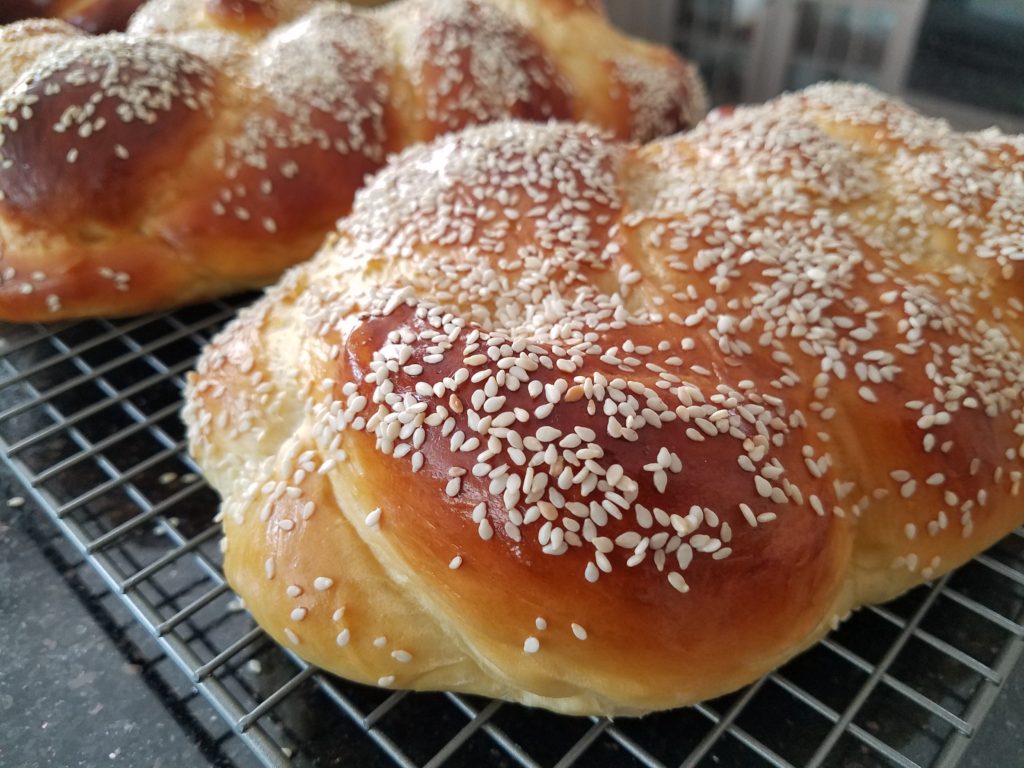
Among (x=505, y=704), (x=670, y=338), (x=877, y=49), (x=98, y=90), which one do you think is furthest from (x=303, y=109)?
(x=877, y=49)

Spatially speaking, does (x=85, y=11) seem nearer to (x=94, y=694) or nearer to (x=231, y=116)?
(x=231, y=116)

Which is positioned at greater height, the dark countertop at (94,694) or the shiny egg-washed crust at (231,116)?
the shiny egg-washed crust at (231,116)

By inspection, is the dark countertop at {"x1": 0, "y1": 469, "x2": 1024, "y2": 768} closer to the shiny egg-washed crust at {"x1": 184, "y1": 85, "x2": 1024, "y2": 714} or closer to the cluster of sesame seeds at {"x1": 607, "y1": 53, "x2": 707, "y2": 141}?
the shiny egg-washed crust at {"x1": 184, "y1": 85, "x2": 1024, "y2": 714}

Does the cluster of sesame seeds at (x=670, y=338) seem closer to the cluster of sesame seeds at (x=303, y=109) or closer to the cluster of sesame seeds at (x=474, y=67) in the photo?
the cluster of sesame seeds at (x=303, y=109)

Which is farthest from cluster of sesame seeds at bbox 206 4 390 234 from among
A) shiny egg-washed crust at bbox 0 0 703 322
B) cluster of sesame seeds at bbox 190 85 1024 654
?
cluster of sesame seeds at bbox 190 85 1024 654

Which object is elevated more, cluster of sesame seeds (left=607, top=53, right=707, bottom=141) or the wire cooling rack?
cluster of sesame seeds (left=607, top=53, right=707, bottom=141)

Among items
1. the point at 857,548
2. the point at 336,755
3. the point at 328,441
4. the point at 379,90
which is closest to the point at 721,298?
the point at 857,548

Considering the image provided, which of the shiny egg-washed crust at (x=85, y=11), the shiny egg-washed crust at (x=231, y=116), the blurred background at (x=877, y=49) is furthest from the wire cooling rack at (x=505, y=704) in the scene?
the blurred background at (x=877, y=49)
